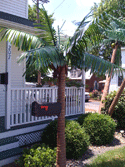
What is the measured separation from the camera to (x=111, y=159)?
4.72m

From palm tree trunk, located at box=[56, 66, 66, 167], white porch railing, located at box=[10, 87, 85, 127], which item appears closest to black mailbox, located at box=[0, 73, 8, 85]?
white porch railing, located at box=[10, 87, 85, 127]

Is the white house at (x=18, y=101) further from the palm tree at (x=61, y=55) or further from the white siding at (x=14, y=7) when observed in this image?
the palm tree at (x=61, y=55)

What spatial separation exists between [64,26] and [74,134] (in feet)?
8.92

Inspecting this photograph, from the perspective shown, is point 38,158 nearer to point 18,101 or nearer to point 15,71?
point 18,101

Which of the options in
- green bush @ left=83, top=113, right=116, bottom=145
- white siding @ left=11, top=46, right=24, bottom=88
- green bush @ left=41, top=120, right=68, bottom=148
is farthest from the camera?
white siding @ left=11, top=46, right=24, bottom=88

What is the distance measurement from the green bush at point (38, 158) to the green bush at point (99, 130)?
206cm

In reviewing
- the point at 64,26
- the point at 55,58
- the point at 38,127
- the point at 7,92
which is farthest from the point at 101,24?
the point at 38,127

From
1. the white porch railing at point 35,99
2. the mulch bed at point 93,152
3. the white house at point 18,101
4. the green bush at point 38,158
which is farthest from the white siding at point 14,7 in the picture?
the mulch bed at point 93,152

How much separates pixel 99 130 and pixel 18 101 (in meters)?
2.72

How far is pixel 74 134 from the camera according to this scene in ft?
15.5

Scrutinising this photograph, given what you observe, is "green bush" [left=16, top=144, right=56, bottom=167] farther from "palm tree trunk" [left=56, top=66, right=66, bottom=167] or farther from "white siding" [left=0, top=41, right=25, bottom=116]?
"white siding" [left=0, top=41, right=25, bottom=116]

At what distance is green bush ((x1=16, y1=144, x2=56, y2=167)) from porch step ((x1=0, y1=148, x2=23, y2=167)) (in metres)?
0.37

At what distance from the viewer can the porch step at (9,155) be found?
4.13 meters

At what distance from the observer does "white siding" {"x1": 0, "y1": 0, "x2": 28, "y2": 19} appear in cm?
734
